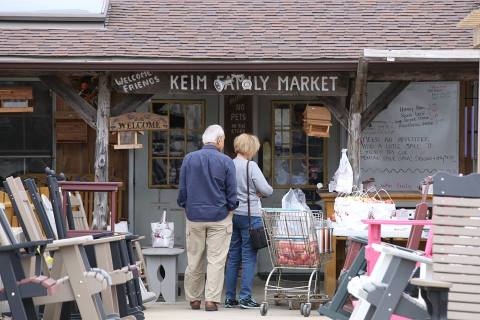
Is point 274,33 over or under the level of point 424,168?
over

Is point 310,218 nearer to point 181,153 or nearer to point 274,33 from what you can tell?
point 274,33

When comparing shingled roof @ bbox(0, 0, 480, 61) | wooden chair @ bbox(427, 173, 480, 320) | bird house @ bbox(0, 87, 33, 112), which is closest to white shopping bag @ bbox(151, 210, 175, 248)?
shingled roof @ bbox(0, 0, 480, 61)

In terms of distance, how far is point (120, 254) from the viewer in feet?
28.2

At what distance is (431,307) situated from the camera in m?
5.77

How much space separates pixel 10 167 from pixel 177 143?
214 centimetres

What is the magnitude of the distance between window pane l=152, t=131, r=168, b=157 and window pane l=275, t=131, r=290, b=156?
142cm

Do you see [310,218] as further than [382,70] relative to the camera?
No

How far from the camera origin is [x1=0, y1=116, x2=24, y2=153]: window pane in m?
13.2

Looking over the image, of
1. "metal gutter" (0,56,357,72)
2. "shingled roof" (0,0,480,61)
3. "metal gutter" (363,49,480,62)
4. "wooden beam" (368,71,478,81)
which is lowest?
"wooden beam" (368,71,478,81)

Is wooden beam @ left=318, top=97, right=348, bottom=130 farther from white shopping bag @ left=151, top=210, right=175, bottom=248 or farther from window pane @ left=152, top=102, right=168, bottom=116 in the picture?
window pane @ left=152, top=102, right=168, bottom=116

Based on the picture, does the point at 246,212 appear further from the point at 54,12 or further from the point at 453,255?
the point at 453,255

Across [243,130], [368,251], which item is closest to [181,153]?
[243,130]

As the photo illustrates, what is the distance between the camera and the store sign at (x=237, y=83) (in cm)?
1120

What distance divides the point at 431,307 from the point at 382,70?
5725mm
